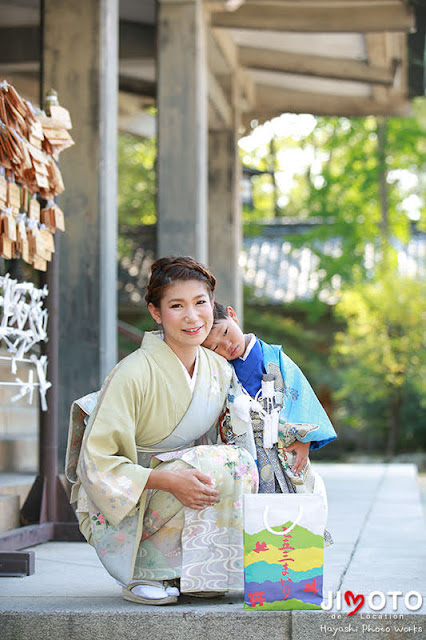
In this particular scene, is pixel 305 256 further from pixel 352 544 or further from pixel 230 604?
pixel 230 604

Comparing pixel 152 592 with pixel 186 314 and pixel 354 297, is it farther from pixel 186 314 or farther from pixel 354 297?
pixel 354 297

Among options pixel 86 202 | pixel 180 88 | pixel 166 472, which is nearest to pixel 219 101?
pixel 180 88

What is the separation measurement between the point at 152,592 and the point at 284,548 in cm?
49

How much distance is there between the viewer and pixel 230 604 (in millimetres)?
3117

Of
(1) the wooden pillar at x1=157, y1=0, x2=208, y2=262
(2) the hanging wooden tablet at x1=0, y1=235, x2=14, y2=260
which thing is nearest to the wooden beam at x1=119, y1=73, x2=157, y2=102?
(1) the wooden pillar at x1=157, y1=0, x2=208, y2=262

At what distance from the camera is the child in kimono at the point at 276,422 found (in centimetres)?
342

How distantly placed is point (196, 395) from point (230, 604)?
0.70 meters

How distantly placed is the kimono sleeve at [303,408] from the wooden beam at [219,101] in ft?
20.6

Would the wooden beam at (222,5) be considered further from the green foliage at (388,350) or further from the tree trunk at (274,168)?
the tree trunk at (274,168)

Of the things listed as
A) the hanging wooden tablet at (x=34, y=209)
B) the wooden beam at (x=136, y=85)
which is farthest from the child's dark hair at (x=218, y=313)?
the wooden beam at (x=136, y=85)

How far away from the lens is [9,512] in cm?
468

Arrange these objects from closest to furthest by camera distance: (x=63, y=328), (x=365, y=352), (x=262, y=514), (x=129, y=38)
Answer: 1. (x=262, y=514)
2. (x=63, y=328)
3. (x=129, y=38)
4. (x=365, y=352)

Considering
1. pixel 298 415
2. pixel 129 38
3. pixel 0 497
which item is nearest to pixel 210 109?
pixel 129 38

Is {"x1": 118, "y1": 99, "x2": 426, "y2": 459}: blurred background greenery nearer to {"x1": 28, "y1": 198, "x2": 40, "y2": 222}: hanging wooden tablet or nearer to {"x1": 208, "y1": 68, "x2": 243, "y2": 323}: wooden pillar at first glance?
{"x1": 208, "y1": 68, "x2": 243, "y2": 323}: wooden pillar
